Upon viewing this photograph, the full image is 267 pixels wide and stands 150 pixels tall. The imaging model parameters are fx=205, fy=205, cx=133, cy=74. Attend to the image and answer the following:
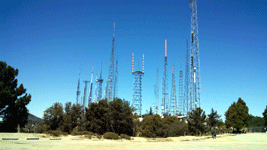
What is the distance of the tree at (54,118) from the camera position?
39.4 metres

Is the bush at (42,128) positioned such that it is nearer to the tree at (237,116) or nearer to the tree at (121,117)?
the tree at (121,117)

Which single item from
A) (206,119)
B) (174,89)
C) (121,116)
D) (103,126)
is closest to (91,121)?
(103,126)

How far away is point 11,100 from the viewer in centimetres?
3825

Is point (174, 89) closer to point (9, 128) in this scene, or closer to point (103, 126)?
point (103, 126)

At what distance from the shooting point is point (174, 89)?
88062mm

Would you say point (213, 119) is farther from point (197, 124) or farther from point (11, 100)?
point (11, 100)

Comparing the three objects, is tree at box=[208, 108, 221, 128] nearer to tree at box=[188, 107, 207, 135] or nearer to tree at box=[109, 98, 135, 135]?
tree at box=[188, 107, 207, 135]

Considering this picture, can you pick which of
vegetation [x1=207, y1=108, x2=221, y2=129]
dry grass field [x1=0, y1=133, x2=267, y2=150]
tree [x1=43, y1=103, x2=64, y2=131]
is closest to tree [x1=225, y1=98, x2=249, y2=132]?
vegetation [x1=207, y1=108, x2=221, y2=129]

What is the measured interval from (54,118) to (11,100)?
27.7 ft

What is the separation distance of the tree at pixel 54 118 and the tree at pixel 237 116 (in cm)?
4808

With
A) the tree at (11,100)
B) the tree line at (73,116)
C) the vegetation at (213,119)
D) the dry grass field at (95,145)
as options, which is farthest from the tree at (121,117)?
the vegetation at (213,119)

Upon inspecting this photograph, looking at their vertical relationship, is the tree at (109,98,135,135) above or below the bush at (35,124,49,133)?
above

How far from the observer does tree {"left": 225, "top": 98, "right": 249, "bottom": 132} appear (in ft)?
198

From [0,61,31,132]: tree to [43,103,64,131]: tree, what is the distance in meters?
4.48
